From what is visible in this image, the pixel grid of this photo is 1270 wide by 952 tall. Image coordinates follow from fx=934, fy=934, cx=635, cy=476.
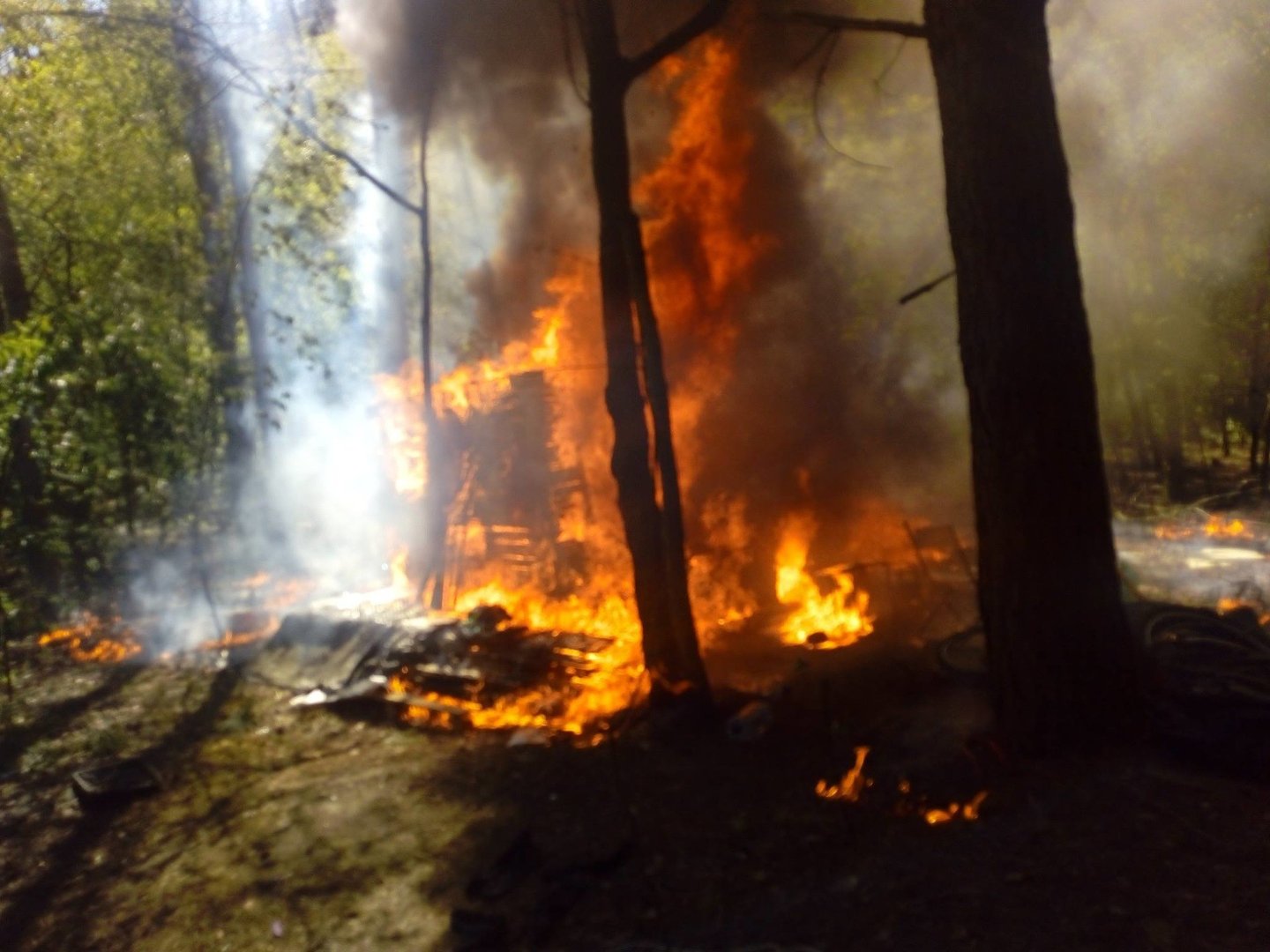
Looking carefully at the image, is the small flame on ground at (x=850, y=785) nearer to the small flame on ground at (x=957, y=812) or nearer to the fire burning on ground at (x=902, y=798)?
the fire burning on ground at (x=902, y=798)

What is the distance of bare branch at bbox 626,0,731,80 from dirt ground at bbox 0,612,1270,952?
225 inches

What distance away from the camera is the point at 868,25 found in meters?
6.63

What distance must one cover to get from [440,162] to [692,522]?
1416cm

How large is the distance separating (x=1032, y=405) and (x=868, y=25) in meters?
3.02

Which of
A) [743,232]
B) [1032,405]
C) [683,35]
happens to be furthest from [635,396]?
[743,232]

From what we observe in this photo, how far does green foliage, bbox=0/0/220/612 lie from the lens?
42.8 feet

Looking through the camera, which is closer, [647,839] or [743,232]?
[647,839]

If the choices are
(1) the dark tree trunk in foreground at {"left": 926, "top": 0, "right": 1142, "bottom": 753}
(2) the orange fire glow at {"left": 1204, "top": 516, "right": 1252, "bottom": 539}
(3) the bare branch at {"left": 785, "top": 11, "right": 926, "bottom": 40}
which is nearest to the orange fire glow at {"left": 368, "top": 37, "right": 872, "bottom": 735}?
(1) the dark tree trunk in foreground at {"left": 926, "top": 0, "right": 1142, "bottom": 753}

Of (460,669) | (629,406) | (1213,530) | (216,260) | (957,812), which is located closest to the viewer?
(957,812)

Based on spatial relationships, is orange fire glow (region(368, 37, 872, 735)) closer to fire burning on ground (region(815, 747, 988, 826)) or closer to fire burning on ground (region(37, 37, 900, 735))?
fire burning on ground (region(37, 37, 900, 735))

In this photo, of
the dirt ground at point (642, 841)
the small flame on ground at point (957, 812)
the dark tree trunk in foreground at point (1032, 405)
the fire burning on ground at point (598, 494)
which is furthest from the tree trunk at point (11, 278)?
the small flame on ground at point (957, 812)

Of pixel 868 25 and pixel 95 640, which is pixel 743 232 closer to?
pixel 868 25

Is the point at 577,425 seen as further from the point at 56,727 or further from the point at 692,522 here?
the point at 56,727

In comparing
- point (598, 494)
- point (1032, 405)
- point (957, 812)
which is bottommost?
point (957, 812)
